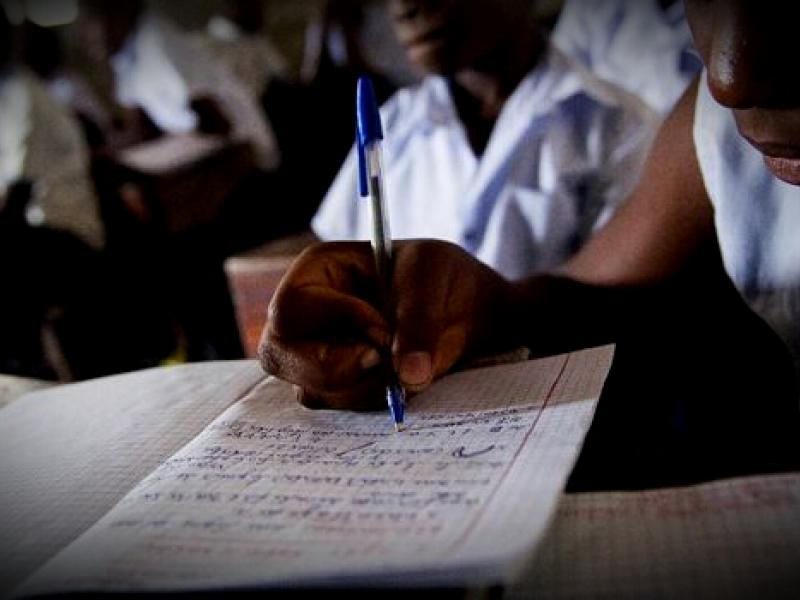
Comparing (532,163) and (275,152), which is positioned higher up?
(532,163)

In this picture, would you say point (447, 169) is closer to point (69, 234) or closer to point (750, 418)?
point (750, 418)

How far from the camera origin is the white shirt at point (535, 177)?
3.43 ft

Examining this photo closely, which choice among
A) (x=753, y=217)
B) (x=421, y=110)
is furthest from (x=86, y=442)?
(x=421, y=110)

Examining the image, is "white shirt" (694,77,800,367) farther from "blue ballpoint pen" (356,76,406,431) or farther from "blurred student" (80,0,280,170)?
"blurred student" (80,0,280,170)

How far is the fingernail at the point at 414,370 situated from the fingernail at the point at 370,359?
19mm

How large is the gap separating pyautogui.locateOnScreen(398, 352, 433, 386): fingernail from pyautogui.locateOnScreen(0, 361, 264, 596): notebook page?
0.12m

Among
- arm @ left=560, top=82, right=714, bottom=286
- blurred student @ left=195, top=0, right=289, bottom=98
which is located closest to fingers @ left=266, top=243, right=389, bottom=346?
arm @ left=560, top=82, right=714, bottom=286

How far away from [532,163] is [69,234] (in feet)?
3.59

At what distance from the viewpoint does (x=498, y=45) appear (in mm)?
1166

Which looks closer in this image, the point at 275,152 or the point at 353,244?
the point at 353,244

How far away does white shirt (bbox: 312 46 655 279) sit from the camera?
105cm

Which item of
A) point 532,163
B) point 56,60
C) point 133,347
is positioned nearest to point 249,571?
point 532,163

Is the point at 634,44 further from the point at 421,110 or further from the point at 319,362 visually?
the point at 319,362

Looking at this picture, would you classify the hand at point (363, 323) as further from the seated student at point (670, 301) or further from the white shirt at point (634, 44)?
the white shirt at point (634, 44)
